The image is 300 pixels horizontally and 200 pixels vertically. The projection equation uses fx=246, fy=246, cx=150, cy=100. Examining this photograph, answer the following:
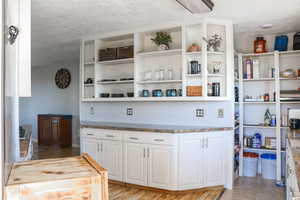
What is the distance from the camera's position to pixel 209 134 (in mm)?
3316

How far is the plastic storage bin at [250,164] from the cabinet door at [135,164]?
5.79ft

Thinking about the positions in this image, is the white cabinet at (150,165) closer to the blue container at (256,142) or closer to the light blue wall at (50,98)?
the blue container at (256,142)

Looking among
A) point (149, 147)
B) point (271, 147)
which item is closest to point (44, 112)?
point (149, 147)

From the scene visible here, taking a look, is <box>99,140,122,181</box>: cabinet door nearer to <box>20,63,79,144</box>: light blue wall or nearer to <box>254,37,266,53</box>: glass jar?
<box>254,37,266,53</box>: glass jar

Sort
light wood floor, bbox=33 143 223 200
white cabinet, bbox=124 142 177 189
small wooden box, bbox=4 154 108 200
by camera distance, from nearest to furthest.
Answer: small wooden box, bbox=4 154 108 200 < light wood floor, bbox=33 143 223 200 < white cabinet, bbox=124 142 177 189

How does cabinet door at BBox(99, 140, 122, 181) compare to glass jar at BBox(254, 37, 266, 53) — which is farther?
glass jar at BBox(254, 37, 266, 53)

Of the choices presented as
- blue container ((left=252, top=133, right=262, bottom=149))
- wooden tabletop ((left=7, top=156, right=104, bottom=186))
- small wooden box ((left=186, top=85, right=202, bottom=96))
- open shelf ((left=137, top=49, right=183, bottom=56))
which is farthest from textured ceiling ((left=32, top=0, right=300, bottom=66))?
wooden tabletop ((left=7, top=156, right=104, bottom=186))

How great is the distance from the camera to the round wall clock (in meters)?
6.72

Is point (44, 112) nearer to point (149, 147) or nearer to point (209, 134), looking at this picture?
point (149, 147)

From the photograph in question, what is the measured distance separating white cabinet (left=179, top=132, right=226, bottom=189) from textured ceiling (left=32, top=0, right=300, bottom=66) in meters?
1.61

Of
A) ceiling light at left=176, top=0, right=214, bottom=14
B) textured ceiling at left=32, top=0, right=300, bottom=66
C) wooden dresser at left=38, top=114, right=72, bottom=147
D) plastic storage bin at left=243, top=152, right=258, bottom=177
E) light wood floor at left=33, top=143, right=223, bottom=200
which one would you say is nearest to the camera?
ceiling light at left=176, top=0, right=214, bottom=14

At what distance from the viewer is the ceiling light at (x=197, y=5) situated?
2.52 m

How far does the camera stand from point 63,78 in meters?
6.82

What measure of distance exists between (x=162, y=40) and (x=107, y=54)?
1020mm
